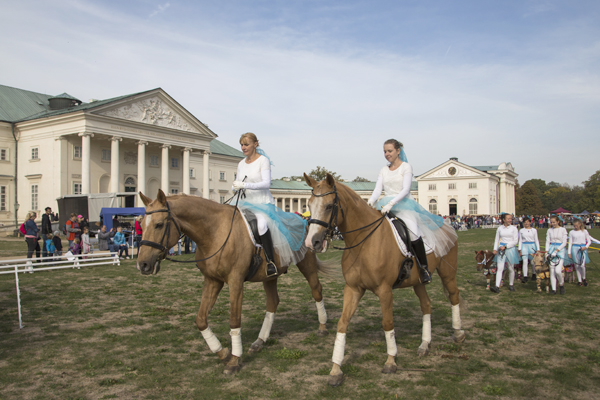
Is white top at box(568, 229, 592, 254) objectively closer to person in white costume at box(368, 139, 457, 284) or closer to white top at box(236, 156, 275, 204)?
person in white costume at box(368, 139, 457, 284)

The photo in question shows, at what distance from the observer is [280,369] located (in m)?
5.72

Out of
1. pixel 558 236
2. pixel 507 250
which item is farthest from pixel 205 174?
pixel 558 236

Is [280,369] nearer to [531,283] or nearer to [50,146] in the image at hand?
[531,283]

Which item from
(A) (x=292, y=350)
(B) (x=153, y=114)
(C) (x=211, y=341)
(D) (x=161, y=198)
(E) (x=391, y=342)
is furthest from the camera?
(B) (x=153, y=114)

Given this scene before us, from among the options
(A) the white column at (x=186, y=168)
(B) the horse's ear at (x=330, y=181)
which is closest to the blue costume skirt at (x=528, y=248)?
(B) the horse's ear at (x=330, y=181)

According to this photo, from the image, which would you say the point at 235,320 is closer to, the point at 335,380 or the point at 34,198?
the point at 335,380

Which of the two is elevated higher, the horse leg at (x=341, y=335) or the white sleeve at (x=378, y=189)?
the white sleeve at (x=378, y=189)

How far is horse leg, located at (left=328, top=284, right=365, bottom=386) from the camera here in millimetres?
5240

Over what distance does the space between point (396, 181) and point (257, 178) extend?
7.36 feet

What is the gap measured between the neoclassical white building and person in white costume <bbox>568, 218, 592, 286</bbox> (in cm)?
3715

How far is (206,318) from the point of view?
5.72 metres

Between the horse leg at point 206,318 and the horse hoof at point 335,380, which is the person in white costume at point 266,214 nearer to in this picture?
the horse leg at point 206,318

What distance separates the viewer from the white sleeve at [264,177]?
21.2 ft

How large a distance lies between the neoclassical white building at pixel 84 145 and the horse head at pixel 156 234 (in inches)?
1487
